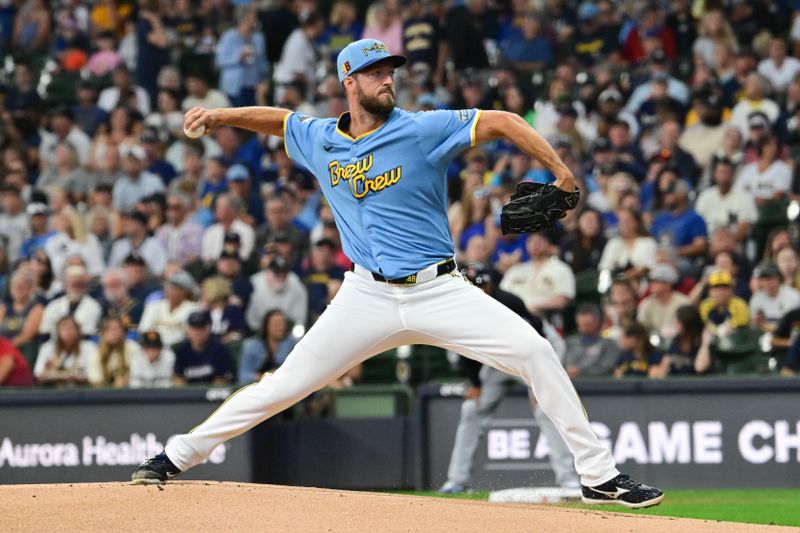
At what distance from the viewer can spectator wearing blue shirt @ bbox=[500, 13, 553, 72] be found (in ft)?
60.2

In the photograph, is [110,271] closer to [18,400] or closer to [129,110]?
[18,400]

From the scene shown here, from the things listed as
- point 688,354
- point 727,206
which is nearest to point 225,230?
point 727,206

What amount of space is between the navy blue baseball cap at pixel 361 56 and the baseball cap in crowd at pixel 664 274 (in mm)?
6703

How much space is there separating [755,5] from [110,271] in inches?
341

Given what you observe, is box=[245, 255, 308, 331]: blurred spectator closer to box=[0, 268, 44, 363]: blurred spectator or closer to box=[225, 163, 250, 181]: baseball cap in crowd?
box=[225, 163, 250, 181]: baseball cap in crowd

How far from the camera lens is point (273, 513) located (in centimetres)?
692

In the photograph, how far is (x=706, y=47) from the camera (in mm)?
17172

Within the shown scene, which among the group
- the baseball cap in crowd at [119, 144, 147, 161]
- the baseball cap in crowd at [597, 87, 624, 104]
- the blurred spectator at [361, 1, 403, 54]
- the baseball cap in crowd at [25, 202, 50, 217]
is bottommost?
the baseball cap in crowd at [25, 202, 50, 217]

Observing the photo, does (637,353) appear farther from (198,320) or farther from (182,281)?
(182,281)

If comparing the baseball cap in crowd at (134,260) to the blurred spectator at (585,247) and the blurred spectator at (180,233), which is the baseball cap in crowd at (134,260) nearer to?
the blurred spectator at (180,233)

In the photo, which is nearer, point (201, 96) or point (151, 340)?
point (151, 340)

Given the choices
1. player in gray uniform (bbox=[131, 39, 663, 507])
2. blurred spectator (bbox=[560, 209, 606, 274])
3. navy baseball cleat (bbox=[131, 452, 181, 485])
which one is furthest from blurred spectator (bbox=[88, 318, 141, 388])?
player in gray uniform (bbox=[131, 39, 663, 507])

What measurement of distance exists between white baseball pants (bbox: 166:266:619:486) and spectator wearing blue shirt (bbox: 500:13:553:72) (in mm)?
11628

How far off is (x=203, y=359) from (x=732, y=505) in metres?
5.45
